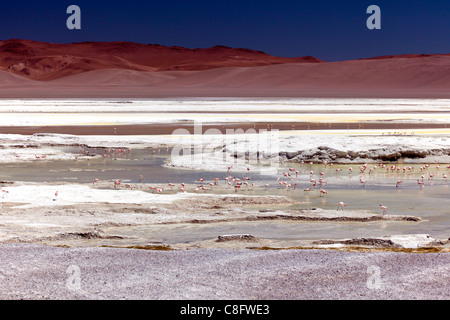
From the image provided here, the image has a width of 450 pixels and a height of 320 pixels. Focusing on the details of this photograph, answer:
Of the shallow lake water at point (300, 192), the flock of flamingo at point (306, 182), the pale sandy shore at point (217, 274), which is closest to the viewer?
the pale sandy shore at point (217, 274)

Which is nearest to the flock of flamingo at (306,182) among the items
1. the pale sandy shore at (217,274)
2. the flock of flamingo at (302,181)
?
the flock of flamingo at (302,181)

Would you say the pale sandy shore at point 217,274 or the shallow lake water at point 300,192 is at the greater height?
the shallow lake water at point 300,192

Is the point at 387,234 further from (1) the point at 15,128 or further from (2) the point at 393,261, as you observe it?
(1) the point at 15,128

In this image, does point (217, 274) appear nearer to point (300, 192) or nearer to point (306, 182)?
point (300, 192)

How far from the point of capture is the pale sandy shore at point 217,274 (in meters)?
7.38

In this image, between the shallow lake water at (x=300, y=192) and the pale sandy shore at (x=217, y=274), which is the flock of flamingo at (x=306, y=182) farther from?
the pale sandy shore at (x=217, y=274)

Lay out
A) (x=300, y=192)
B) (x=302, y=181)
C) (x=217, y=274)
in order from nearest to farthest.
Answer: (x=217, y=274) < (x=300, y=192) < (x=302, y=181)

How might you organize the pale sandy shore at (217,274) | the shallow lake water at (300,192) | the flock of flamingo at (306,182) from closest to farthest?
1. the pale sandy shore at (217,274)
2. the shallow lake water at (300,192)
3. the flock of flamingo at (306,182)

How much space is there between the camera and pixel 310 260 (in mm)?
8586

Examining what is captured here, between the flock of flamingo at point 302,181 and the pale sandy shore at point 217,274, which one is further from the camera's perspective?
the flock of flamingo at point 302,181

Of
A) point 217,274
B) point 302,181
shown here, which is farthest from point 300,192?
point 217,274

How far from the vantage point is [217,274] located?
805 centimetres

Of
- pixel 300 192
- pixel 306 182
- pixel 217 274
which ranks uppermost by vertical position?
pixel 306 182
